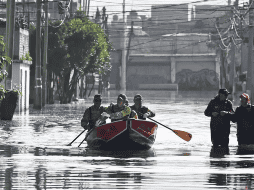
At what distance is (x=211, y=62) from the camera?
4473 inches

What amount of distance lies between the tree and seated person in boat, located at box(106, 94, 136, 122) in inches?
1221

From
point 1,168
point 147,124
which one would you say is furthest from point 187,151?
point 1,168

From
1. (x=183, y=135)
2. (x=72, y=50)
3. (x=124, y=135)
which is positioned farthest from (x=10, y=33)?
(x=72, y=50)

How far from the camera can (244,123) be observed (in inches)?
629

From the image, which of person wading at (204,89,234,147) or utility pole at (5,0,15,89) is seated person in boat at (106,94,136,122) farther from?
utility pole at (5,0,15,89)

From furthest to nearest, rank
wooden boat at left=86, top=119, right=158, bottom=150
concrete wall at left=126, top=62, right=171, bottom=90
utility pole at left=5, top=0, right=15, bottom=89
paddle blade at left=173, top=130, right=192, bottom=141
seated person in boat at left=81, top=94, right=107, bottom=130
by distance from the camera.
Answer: concrete wall at left=126, top=62, right=171, bottom=90, utility pole at left=5, top=0, right=15, bottom=89, paddle blade at left=173, top=130, right=192, bottom=141, seated person in boat at left=81, top=94, right=107, bottom=130, wooden boat at left=86, top=119, right=158, bottom=150

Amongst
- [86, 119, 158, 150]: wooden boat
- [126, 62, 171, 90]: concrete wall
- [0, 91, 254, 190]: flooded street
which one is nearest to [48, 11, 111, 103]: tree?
[0, 91, 254, 190]: flooded street

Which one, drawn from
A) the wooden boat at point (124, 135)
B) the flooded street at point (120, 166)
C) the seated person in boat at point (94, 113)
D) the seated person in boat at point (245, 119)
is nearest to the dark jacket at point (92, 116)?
the seated person in boat at point (94, 113)

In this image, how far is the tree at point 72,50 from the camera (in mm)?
46750

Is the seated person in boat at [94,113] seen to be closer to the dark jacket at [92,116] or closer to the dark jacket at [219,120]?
the dark jacket at [92,116]

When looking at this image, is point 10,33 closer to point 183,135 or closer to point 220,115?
point 183,135

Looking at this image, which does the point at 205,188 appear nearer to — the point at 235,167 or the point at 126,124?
the point at 235,167

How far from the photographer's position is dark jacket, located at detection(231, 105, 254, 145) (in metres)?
15.8

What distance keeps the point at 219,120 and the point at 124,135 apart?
2.43m
